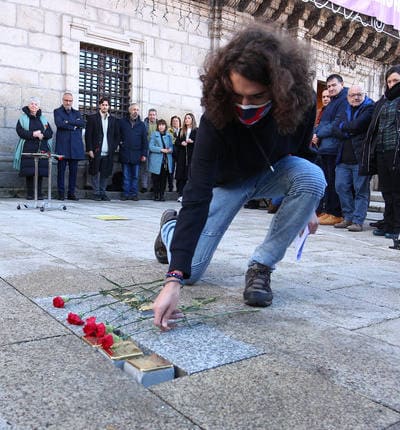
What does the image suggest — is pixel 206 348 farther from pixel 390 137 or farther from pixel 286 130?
pixel 390 137

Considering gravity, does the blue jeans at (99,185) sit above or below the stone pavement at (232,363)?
above

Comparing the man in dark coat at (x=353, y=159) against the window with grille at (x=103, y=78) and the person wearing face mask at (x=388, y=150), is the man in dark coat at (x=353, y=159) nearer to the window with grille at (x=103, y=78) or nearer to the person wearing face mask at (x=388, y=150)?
the person wearing face mask at (x=388, y=150)

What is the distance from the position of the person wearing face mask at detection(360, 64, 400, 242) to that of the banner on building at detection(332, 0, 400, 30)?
7096 millimetres

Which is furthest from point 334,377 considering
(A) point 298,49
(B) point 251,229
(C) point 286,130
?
(B) point 251,229

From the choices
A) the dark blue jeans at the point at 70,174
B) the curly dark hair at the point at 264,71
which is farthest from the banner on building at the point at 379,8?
the curly dark hair at the point at 264,71

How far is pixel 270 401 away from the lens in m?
1.50

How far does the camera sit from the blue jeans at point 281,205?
8.66 feet

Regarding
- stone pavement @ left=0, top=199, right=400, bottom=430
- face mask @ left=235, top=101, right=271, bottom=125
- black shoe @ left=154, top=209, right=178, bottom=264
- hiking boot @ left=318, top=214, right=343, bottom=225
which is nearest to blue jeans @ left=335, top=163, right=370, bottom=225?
hiking boot @ left=318, top=214, right=343, bottom=225

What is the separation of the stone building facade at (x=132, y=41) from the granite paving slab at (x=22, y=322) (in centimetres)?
729

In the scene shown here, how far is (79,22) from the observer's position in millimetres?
10047

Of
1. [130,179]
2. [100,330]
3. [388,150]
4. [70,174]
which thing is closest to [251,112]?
[100,330]

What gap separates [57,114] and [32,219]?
Result: 375cm

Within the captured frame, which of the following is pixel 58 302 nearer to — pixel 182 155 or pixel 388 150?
pixel 388 150

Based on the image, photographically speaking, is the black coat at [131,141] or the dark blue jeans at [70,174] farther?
the black coat at [131,141]
